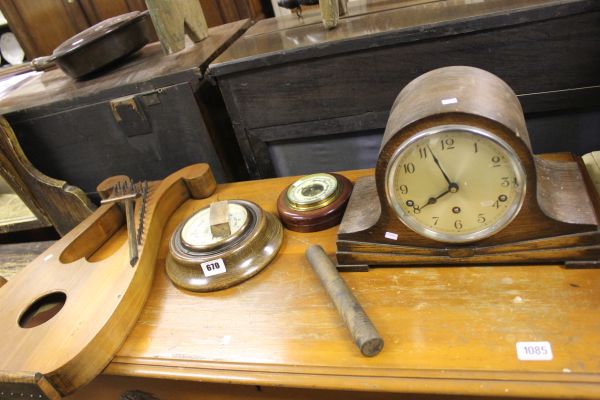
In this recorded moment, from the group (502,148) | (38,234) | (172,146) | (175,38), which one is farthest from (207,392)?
(38,234)

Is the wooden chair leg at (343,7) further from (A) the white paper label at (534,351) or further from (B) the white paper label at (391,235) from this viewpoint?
(A) the white paper label at (534,351)

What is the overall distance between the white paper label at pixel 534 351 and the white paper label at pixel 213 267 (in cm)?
63

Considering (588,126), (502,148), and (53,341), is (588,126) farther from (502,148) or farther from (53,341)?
(53,341)

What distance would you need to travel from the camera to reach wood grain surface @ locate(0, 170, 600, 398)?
27.5 inches

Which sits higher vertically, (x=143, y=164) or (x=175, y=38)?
(x=175, y=38)

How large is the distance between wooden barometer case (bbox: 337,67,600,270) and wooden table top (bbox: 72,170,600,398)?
5 cm

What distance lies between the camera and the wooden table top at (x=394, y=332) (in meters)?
0.70

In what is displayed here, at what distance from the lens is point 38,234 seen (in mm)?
2191

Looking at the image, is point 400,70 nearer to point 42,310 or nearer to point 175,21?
point 175,21

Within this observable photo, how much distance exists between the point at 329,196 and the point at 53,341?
0.70 meters

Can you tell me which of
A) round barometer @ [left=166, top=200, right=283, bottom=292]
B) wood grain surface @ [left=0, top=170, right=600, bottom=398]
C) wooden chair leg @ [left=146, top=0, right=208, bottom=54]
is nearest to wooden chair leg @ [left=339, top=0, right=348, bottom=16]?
wooden chair leg @ [left=146, top=0, right=208, bottom=54]

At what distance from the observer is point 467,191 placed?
819 millimetres

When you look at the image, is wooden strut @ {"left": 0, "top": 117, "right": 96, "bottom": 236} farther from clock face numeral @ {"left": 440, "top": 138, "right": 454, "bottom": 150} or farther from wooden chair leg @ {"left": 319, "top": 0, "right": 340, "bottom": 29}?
clock face numeral @ {"left": 440, "top": 138, "right": 454, "bottom": 150}

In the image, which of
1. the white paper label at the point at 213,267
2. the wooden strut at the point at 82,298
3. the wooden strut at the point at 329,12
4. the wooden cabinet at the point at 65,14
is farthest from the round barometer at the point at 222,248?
the wooden cabinet at the point at 65,14
